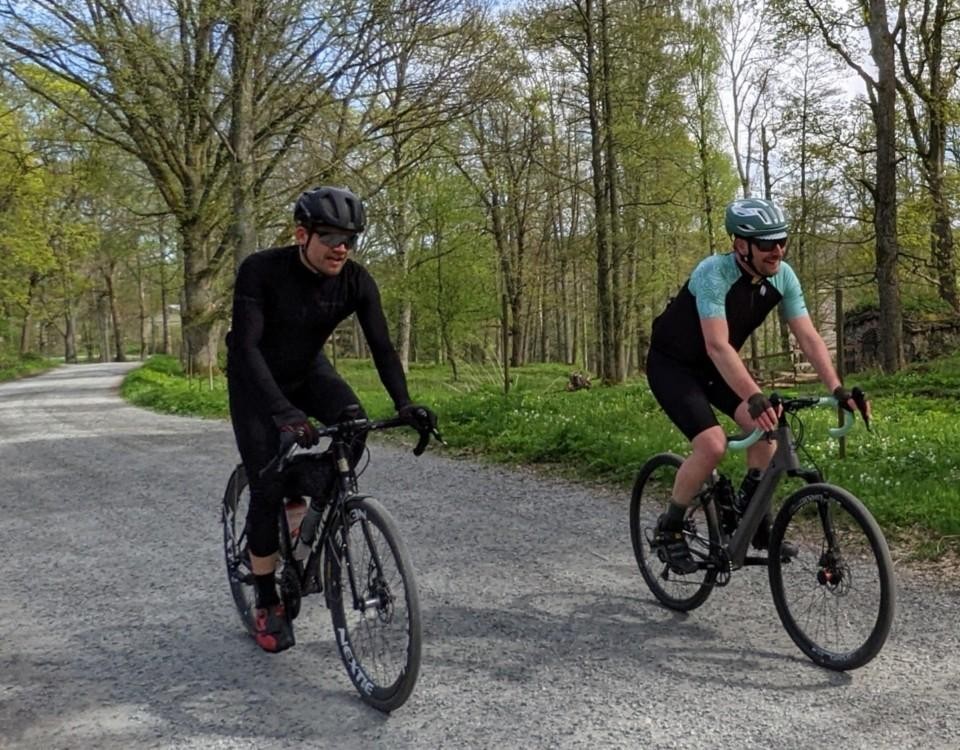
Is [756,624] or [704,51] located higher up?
[704,51]

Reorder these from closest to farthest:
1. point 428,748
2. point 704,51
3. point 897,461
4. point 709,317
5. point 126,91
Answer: point 428,748 → point 709,317 → point 897,461 → point 126,91 → point 704,51

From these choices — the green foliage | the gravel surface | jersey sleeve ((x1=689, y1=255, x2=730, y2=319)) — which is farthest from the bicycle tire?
the green foliage

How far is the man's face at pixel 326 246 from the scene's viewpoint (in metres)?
3.41

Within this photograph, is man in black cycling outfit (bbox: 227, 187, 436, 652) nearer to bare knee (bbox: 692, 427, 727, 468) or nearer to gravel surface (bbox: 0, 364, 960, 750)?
gravel surface (bbox: 0, 364, 960, 750)

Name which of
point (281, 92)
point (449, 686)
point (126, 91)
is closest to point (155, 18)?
point (126, 91)

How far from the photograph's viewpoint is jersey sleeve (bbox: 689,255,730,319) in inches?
145

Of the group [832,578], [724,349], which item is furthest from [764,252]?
[832,578]

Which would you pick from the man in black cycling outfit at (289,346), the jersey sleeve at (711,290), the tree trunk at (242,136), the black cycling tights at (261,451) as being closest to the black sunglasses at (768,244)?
the jersey sleeve at (711,290)

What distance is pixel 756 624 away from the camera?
3.99m

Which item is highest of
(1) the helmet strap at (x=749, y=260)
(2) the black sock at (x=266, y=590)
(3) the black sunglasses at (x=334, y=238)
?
(3) the black sunglasses at (x=334, y=238)

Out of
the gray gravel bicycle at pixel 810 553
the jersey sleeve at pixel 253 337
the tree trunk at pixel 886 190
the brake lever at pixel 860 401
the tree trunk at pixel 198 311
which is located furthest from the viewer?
the tree trunk at pixel 198 311

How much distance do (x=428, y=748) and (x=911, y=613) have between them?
107 inches

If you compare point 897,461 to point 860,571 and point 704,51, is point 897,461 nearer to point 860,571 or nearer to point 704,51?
point 860,571

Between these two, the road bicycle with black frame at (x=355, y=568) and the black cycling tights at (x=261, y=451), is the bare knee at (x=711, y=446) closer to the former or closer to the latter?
the road bicycle with black frame at (x=355, y=568)
